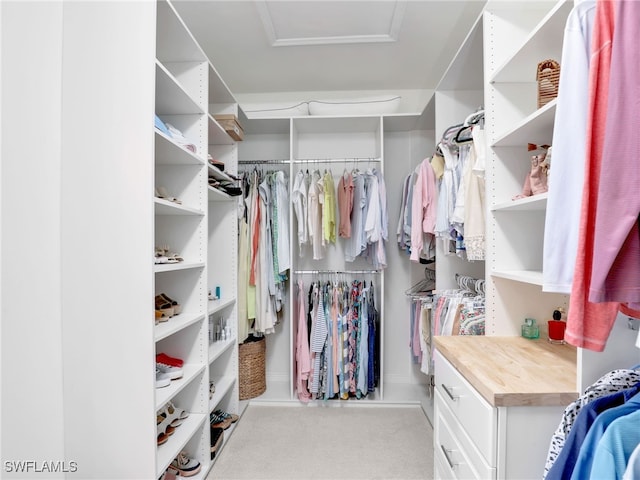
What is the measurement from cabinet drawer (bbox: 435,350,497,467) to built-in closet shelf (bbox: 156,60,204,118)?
5.42ft

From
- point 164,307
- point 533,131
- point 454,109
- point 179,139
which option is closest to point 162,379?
point 164,307

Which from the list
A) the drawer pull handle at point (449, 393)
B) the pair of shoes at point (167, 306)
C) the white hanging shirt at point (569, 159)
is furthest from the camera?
the pair of shoes at point (167, 306)

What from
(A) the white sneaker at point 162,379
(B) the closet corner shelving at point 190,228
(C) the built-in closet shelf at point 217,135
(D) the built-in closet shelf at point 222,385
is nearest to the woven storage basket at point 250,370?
(D) the built-in closet shelf at point 222,385

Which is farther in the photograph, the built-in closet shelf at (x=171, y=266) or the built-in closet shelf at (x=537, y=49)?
the built-in closet shelf at (x=171, y=266)

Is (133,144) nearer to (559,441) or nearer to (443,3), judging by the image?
(559,441)

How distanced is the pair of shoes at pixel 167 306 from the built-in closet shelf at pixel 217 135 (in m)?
1.06

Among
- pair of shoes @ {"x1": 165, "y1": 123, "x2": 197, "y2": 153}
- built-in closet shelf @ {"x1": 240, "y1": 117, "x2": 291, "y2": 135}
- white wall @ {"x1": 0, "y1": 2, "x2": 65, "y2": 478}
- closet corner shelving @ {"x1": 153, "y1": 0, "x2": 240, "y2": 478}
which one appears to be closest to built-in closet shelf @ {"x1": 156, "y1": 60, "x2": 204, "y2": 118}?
closet corner shelving @ {"x1": 153, "y1": 0, "x2": 240, "y2": 478}

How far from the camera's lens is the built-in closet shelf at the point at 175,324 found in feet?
4.66

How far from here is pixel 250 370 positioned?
273cm

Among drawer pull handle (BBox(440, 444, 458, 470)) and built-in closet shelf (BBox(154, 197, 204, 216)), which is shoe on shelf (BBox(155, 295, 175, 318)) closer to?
built-in closet shelf (BBox(154, 197, 204, 216))

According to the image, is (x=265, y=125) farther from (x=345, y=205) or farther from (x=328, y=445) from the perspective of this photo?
(x=328, y=445)

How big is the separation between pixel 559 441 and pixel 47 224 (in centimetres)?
179

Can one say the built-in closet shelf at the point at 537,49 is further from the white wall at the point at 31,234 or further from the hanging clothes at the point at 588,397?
the white wall at the point at 31,234

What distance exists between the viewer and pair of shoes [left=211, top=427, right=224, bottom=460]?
1.98 metres
